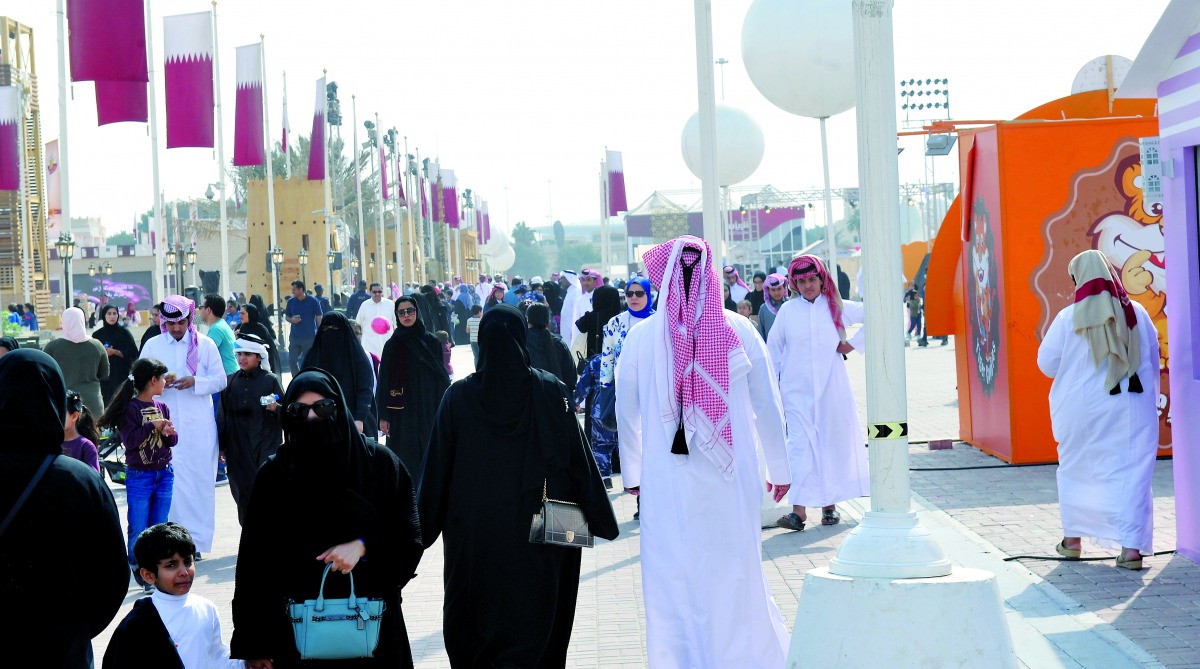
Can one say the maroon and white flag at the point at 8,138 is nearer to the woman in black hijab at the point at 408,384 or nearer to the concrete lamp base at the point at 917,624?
the woman in black hijab at the point at 408,384

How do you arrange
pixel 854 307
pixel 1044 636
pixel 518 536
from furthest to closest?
pixel 854 307
pixel 1044 636
pixel 518 536

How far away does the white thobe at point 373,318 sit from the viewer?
1861 cm

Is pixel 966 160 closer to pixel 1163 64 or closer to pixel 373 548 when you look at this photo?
pixel 1163 64

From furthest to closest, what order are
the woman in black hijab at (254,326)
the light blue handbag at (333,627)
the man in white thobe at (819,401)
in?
the woman in black hijab at (254,326) < the man in white thobe at (819,401) < the light blue handbag at (333,627)

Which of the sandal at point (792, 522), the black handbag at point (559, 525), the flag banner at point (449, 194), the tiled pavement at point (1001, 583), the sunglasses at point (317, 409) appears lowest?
the tiled pavement at point (1001, 583)

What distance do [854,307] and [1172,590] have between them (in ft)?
10.2

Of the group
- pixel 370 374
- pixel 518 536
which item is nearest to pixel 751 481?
pixel 518 536

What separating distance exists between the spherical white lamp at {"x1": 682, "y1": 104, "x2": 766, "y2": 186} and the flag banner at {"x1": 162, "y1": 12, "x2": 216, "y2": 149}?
31.5 ft

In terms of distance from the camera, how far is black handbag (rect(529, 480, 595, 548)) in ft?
16.9

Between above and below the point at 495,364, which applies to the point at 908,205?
above

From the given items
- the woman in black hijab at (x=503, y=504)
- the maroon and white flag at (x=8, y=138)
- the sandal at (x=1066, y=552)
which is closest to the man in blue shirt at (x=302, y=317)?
the maroon and white flag at (x=8, y=138)

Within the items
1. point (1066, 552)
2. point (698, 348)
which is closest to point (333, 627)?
point (698, 348)

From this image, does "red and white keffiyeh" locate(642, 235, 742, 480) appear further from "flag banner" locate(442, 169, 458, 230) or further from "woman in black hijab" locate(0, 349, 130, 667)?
"flag banner" locate(442, 169, 458, 230)

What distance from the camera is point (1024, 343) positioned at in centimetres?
1159
